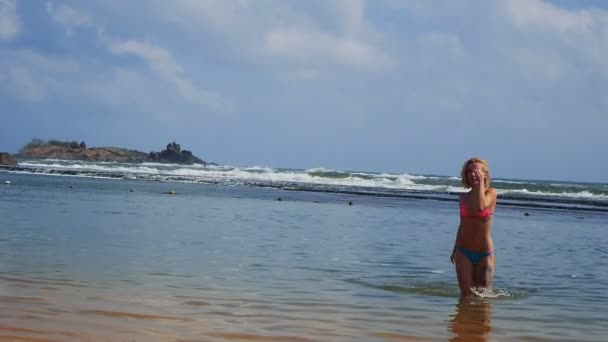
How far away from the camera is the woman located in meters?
7.97

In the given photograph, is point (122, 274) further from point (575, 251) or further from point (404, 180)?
point (404, 180)

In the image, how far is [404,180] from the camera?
60.7 metres

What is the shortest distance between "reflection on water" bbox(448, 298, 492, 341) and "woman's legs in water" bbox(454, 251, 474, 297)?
16cm

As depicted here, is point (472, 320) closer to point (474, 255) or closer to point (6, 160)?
point (474, 255)

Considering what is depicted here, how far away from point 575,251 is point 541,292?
562 cm

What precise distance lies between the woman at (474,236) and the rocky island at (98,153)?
283ft

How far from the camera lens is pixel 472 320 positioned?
266 inches

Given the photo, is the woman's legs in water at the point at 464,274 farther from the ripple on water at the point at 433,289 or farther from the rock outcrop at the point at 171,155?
the rock outcrop at the point at 171,155

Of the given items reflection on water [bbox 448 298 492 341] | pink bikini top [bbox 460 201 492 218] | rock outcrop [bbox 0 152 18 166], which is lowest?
reflection on water [bbox 448 298 492 341]

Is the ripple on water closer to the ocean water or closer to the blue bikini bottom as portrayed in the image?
the ocean water

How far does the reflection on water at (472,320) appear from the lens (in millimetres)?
6062

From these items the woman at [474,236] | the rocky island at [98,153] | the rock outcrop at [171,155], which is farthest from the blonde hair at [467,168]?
the rock outcrop at [171,155]

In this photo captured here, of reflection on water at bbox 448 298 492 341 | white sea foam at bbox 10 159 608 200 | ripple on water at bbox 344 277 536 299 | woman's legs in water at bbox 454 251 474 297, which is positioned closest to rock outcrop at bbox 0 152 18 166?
white sea foam at bbox 10 159 608 200

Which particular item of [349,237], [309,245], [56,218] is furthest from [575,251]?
[56,218]
